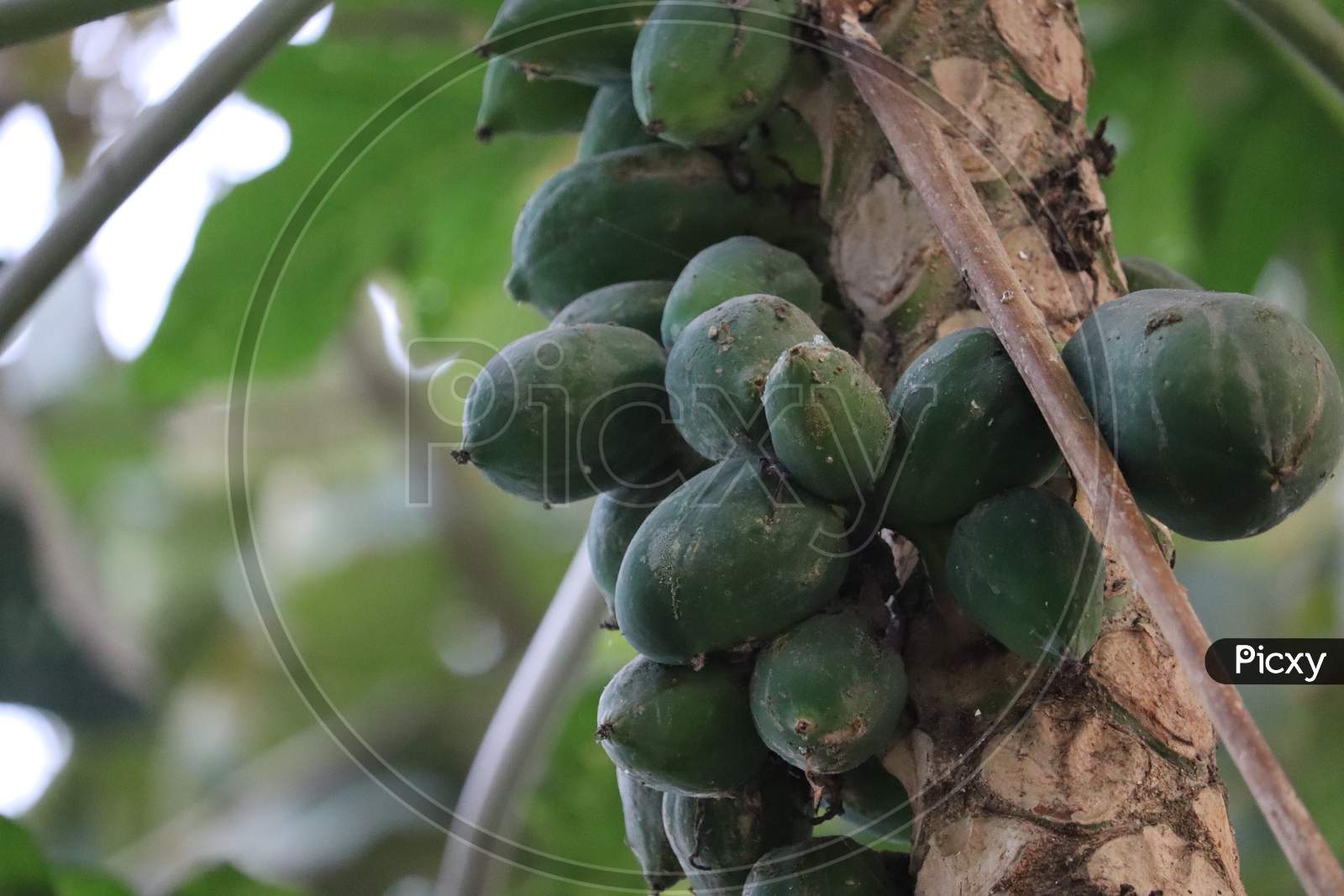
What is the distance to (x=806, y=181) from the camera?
1441 mm

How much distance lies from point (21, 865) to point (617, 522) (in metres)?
0.97

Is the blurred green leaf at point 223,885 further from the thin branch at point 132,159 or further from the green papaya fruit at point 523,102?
the green papaya fruit at point 523,102

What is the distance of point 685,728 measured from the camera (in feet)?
3.46

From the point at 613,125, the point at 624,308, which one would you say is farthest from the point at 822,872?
the point at 613,125

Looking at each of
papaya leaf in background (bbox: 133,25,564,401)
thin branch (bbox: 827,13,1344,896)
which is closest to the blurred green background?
papaya leaf in background (bbox: 133,25,564,401)

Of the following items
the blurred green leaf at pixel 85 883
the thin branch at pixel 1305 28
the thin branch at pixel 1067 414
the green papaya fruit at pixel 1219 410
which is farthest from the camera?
the blurred green leaf at pixel 85 883

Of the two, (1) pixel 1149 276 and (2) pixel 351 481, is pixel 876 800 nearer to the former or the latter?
(1) pixel 1149 276

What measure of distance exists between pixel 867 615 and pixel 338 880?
3.19 m

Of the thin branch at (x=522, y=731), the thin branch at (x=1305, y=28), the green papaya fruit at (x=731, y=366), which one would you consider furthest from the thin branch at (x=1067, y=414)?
the thin branch at (x=522, y=731)

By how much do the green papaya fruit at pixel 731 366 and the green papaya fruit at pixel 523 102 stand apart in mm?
554

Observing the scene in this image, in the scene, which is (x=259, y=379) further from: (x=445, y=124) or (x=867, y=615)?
(x=867, y=615)

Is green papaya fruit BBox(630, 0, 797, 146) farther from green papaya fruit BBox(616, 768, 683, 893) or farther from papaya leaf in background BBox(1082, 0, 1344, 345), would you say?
papaya leaf in background BBox(1082, 0, 1344, 345)

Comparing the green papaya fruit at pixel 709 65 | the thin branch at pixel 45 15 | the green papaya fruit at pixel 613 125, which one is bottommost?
the green papaya fruit at pixel 613 125

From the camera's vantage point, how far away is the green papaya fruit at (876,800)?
118cm
